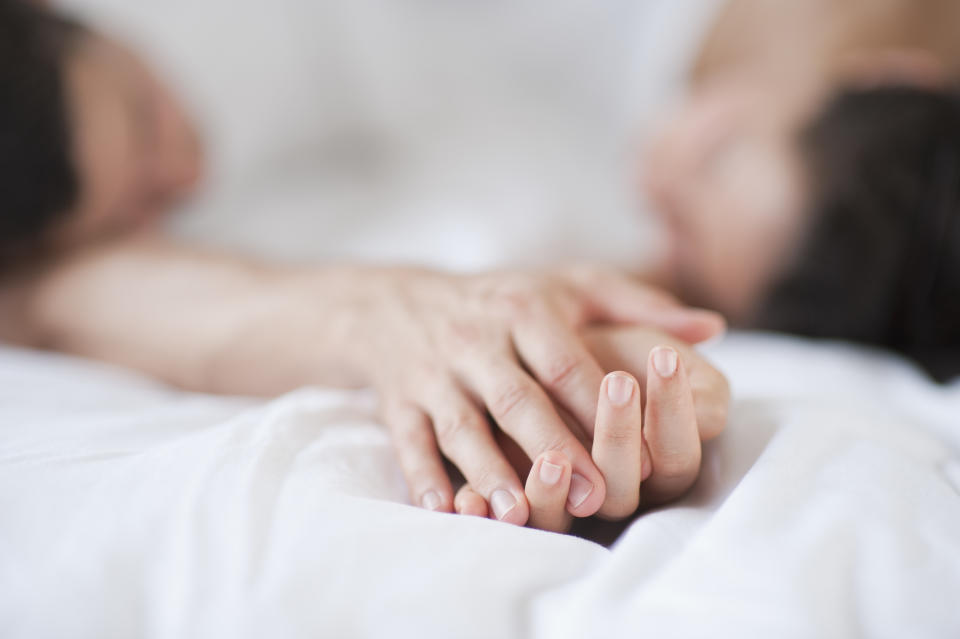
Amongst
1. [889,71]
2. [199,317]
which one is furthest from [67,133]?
[889,71]

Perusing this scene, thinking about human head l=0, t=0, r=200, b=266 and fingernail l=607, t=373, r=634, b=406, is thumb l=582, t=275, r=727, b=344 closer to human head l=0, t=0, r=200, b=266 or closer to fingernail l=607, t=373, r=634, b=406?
fingernail l=607, t=373, r=634, b=406

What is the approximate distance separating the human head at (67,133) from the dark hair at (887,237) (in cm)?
82

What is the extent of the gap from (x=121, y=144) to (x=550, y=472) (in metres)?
0.75

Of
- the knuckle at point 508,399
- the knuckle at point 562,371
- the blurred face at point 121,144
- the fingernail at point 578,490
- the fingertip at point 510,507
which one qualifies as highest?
the blurred face at point 121,144

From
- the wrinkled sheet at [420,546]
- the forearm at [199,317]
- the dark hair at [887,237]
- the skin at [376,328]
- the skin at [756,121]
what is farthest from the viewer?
the skin at [756,121]

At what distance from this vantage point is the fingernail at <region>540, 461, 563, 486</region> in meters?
0.35

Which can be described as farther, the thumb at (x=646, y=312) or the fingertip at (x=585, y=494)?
the thumb at (x=646, y=312)

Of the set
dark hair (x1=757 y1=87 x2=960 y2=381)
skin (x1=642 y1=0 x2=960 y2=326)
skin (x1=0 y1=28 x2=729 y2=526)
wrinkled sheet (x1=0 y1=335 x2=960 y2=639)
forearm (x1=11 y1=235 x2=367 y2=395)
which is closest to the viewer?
wrinkled sheet (x1=0 y1=335 x2=960 y2=639)

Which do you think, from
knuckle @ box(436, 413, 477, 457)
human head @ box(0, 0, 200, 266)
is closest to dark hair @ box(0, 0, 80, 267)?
human head @ box(0, 0, 200, 266)

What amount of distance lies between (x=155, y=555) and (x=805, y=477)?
0.33 metres

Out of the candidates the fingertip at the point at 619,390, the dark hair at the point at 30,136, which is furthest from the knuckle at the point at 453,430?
the dark hair at the point at 30,136

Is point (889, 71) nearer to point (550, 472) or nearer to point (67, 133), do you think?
point (550, 472)

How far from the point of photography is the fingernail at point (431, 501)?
0.39m

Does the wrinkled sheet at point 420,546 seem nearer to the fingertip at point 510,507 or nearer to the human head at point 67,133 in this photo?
the fingertip at point 510,507
